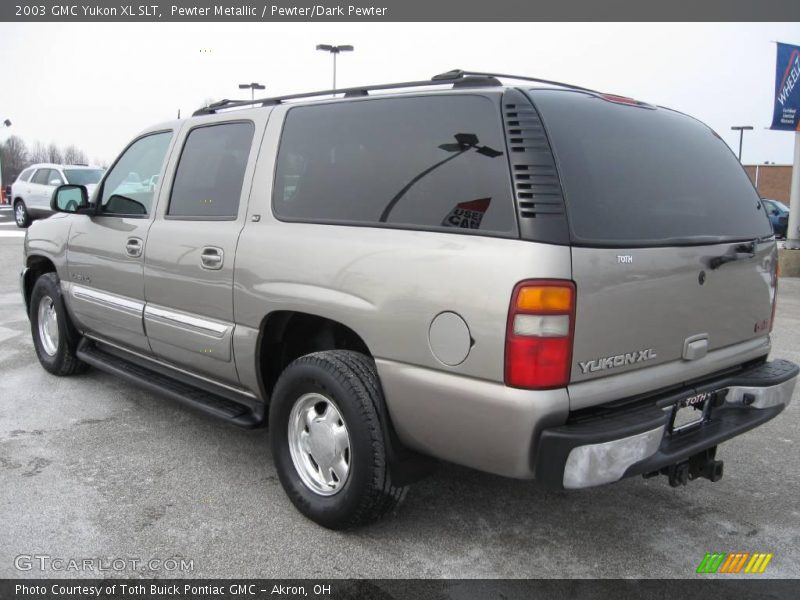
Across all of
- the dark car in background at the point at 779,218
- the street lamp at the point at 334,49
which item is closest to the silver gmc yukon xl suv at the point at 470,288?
the street lamp at the point at 334,49

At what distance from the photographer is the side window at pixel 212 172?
3.70 meters

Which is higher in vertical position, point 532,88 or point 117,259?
point 532,88

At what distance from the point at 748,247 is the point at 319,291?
6.34ft

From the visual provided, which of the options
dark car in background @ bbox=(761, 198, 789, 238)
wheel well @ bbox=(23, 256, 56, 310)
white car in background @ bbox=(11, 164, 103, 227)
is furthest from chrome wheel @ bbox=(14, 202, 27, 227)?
dark car in background @ bbox=(761, 198, 789, 238)

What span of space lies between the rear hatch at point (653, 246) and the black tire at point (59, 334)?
4.00 metres

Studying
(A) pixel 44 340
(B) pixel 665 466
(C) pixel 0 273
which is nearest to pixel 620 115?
(B) pixel 665 466

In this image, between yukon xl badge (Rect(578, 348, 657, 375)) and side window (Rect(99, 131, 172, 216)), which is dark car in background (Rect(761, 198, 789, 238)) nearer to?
side window (Rect(99, 131, 172, 216))

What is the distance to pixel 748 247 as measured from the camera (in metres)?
3.07

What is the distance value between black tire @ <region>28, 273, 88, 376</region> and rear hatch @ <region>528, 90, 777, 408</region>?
4.00 m

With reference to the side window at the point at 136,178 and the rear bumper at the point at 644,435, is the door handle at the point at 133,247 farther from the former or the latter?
the rear bumper at the point at 644,435

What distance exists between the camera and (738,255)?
9.84ft

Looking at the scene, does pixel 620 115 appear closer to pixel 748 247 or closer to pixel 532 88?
pixel 532 88

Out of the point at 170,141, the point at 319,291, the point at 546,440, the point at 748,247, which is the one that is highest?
the point at 170,141

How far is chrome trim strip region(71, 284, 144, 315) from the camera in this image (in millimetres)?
4242
